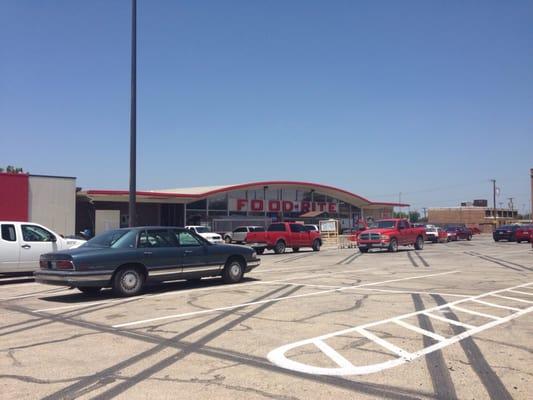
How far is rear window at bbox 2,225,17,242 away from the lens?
14.9 metres

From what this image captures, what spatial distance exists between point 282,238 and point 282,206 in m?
25.7

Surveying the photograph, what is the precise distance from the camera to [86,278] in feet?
35.7

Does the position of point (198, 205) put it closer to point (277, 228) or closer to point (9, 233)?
point (277, 228)

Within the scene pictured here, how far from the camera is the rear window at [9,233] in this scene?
1495 centimetres

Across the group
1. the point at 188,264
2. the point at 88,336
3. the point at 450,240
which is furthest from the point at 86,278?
the point at 450,240

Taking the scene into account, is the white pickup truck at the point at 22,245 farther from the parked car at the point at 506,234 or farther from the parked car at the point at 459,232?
the parked car at the point at 459,232

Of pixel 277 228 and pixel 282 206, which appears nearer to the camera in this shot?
pixel 277 228

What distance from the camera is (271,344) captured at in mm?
6945

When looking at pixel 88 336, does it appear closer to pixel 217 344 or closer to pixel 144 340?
pixel 144 340

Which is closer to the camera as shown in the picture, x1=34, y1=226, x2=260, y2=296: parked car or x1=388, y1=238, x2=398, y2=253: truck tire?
x1=34, y1=226, x2=260, y2=296: parked car

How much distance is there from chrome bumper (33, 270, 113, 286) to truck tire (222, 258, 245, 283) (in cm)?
327

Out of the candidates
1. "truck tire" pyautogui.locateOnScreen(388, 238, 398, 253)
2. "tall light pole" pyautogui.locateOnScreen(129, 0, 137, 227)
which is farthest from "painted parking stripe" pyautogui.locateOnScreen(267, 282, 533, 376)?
"truck tire" pyautogui.locateOnScreen(388, 238, 398, 253)

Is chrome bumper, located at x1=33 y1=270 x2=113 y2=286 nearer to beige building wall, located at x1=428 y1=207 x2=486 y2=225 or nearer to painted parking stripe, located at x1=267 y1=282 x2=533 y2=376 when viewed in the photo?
painted parking stripe, located at x1=267 y1=282 x2=533 y2=376

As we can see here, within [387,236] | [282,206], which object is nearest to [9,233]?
[387,236]
